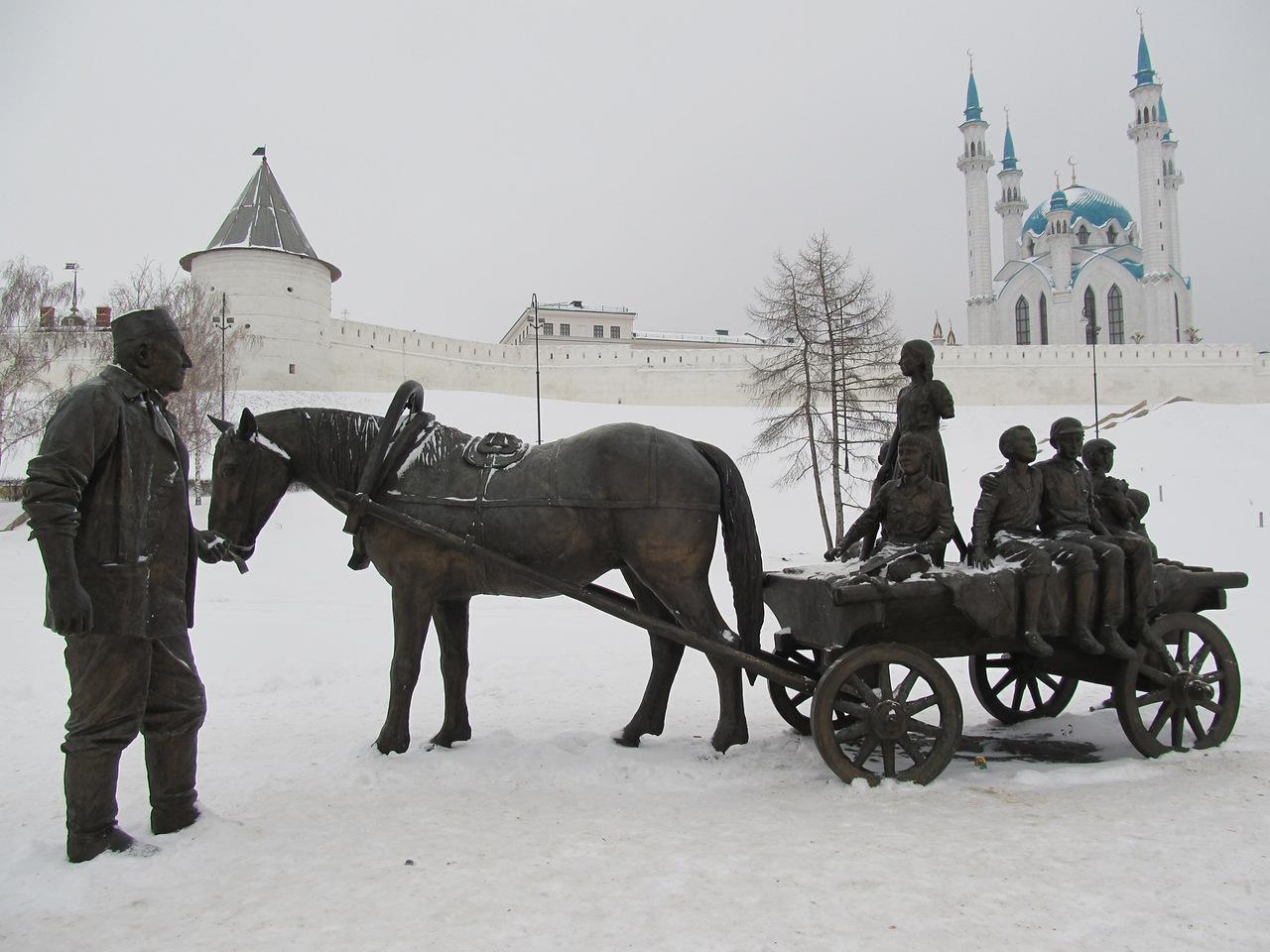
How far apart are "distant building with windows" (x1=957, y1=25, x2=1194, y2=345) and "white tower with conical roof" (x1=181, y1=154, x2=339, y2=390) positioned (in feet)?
166

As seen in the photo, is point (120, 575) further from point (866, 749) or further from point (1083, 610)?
point (1083, 610)

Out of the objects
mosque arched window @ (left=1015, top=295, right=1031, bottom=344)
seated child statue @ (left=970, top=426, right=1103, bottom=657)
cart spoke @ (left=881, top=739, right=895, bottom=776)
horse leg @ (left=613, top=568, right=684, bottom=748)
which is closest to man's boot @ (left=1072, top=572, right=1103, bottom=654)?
seated child statue @ (left=970, top=426, right=1103, bottom=657)

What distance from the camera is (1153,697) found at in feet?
16.4

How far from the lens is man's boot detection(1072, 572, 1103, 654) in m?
4.75

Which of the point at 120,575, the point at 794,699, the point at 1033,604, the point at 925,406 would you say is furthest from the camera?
the point at 794,699

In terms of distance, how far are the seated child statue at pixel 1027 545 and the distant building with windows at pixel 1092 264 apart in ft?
219

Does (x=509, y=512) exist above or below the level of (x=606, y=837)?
above

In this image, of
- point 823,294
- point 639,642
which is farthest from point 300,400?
point 639,642

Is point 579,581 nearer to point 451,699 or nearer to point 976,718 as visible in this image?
point 451,699

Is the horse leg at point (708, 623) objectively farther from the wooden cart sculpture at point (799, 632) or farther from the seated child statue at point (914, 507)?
the seated child statue at point (914, 507)

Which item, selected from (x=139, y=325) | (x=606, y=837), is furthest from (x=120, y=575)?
(x=606, y=837)

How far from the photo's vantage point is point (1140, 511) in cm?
590

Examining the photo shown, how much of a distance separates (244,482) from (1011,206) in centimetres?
8707

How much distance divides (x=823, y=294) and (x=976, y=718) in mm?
13856
